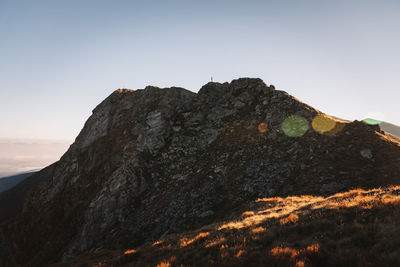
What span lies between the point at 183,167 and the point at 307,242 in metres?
20.3

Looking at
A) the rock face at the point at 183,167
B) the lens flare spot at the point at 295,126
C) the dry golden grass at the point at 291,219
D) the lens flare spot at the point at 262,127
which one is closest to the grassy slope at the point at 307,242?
the dry golden grass at the point at 291,219

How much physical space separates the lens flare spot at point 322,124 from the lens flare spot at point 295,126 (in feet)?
3.42

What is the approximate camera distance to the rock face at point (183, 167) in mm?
20203

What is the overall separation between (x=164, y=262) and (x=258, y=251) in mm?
4954

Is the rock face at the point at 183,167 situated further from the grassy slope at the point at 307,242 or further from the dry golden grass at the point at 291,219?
the dry golden grass at the point at 291,219

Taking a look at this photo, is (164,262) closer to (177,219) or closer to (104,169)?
(177,219)

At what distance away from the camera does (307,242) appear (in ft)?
27.2

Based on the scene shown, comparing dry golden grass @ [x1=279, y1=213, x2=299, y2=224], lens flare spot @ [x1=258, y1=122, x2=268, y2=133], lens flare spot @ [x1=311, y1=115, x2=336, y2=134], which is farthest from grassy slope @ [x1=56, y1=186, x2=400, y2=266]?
lens flare spot @ [x1=258, y1=122, x2=268, y2=133]

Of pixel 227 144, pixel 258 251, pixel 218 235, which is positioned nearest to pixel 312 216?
pixel 258 251

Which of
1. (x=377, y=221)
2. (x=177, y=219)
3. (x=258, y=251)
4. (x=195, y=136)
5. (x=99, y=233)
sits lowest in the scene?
(x=99, y=233)

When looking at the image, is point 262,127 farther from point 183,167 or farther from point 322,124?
point 183,167

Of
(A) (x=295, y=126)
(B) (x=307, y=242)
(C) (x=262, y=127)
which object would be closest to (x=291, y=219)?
(B) (x=307, y=242)

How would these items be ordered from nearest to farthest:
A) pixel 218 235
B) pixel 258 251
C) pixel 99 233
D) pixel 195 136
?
1. pixel 258 251
2. pixel 218 235
3. pixel 99 233
4. pixel 195 136

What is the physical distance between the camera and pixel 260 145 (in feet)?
83.4
